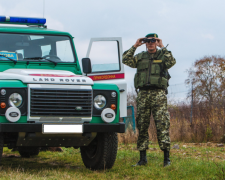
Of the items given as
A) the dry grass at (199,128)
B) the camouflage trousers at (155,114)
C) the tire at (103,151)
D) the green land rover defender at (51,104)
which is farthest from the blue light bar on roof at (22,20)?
the dry grass at (199,128)

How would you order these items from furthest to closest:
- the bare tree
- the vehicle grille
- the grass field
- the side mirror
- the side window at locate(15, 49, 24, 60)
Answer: the bare tree < the side mirror < the side window at locate(15, 49, 24, 60) < the grass field < the vehicle grille

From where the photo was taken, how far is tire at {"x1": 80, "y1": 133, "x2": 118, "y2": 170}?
480cm

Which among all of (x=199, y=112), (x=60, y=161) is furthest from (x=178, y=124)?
(x=60, y=161)

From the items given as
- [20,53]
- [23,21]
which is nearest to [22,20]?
[23,21]

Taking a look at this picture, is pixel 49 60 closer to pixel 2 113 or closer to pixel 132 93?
pixel 2 113

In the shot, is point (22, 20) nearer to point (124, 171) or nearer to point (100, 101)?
point (100, 101)

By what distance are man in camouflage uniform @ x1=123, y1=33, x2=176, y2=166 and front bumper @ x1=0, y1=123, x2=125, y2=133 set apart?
88cm

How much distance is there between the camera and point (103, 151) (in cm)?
479

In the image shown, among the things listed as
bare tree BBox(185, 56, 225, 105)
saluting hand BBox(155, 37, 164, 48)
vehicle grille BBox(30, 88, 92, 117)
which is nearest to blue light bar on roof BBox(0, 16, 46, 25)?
saluting hand BBox(155, 37, 164, 48)

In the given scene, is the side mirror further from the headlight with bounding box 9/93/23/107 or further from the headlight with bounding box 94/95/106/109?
the headlight with bounding box 9/93/23/107

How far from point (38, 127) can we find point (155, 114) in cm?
188

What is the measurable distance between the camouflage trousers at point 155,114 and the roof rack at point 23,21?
7.61 ft

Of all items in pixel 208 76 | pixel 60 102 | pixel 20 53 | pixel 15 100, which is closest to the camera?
pixel 15 100

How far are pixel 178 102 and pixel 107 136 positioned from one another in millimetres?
7711
